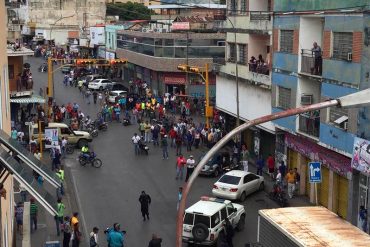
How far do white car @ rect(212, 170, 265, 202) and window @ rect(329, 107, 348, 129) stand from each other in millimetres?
4882

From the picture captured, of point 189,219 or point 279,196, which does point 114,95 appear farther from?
point 189,219

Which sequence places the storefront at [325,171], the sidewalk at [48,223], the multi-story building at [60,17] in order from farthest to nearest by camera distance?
the multi-story building at [60,17] → the storefront at [325,171] → the sidewalk at [48,223]

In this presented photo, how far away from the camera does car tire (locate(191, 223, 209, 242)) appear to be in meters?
21.0

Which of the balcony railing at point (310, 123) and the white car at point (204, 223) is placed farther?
the balcony railing at point (310, 123)

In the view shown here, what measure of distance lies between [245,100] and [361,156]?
47.6ft

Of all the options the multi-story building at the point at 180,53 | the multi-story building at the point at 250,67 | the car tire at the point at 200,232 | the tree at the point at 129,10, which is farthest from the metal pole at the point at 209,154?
the tree at the point at 129,10

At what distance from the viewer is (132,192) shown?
2880cm

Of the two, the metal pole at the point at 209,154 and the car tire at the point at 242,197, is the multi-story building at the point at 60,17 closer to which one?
the car tire at the point at 242,197

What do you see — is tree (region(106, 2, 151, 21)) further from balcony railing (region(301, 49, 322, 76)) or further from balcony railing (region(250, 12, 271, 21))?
balcony railing (region(301, 49, 322, 76))

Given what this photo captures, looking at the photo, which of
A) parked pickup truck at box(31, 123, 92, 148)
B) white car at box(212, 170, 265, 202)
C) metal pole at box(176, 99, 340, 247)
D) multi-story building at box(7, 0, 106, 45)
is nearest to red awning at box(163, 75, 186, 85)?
parked pickup truck at box(31, 123, 92, 148)

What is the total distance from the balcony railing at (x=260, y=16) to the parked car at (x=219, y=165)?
23.9 feet

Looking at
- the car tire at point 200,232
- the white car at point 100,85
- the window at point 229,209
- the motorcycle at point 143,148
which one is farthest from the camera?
the white car at point 100,85

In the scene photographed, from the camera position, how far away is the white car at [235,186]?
26859 millimetres

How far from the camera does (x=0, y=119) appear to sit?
14.6 metres
